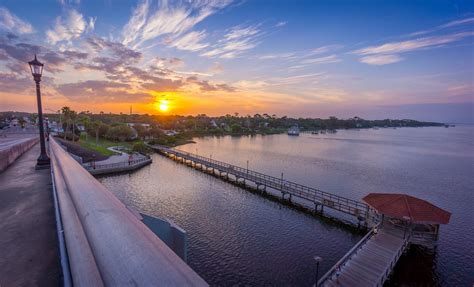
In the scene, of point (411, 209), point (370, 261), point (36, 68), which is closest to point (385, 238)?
point (411, 209)

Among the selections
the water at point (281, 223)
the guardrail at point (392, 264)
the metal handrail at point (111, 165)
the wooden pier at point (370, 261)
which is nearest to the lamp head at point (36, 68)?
the water at point (281, 223)

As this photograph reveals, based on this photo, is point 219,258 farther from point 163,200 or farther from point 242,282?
point 163,200

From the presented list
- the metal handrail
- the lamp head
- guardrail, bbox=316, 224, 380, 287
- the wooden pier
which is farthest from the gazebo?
the metal handrail

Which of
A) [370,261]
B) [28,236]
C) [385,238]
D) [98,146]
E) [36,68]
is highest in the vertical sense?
[36,68]

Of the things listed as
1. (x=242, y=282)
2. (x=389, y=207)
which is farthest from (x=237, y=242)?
(x=389, y=207)

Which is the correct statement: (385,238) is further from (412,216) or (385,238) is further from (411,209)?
(411,209)

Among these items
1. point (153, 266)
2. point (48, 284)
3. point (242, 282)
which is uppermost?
point (153, 266)

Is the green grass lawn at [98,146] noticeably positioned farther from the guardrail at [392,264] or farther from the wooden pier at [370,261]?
the guardrail at [392,264]
